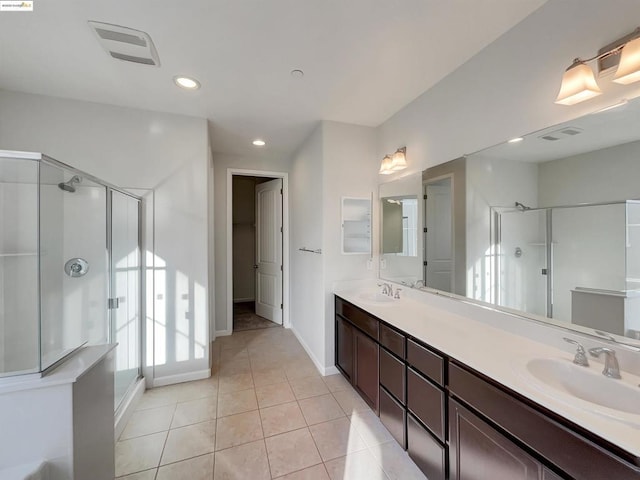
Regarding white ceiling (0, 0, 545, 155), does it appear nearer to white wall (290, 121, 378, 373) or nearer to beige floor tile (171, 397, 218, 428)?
white wall (290, 121, 378, 373)

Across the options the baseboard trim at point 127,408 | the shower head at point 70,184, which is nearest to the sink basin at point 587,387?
the baseboard trim at point 127,408

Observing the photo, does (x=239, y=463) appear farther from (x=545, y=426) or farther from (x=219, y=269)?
(x=219, y=269)

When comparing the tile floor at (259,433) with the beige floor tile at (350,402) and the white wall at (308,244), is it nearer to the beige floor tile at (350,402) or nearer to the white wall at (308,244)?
A: the beige floor tile at (350,402)

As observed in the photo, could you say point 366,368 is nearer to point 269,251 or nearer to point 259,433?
A: point 259,433

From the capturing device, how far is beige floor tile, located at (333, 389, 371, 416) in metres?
2.13

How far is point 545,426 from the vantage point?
90 centimetres

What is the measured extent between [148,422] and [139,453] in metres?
0.33

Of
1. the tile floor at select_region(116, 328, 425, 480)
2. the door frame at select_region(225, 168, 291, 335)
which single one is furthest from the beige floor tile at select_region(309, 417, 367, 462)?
the door frame at select_region(225, 168, 291, 335)

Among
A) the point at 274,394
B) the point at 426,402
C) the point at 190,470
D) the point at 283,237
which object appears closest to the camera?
the point at 426,402

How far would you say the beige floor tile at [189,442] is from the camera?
5.52 ft

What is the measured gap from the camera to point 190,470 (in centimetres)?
157

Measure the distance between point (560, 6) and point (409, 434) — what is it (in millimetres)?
2483

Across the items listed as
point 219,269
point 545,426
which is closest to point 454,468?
point 545,426

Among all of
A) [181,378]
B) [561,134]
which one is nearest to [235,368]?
[181,378]
